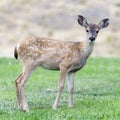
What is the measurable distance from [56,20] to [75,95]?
94.7 feet

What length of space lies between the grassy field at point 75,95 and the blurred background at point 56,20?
629 inches

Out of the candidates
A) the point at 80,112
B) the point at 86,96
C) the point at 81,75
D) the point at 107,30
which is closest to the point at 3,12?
the point at 107,30

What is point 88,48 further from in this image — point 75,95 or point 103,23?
point 75,95

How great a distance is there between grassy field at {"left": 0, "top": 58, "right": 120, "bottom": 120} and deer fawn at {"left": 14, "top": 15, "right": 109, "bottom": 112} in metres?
0.54

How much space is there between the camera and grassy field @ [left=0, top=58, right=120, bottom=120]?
12232mm

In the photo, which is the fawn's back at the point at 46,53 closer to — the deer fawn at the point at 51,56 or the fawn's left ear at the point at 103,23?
the deer fawn at the point at 51,56

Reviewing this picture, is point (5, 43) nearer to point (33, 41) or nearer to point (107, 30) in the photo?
point (107, 30)

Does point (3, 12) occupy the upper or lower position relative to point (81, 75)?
upper

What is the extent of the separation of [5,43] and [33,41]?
27182 millimetres

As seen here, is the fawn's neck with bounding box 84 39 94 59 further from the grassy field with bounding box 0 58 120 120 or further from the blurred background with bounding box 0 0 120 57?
the blurred background with bounding box 0 0 120 57

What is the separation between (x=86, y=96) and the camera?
1566 cm

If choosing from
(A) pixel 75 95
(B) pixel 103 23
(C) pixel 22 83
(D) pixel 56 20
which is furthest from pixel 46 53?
(D) pixel 56 20

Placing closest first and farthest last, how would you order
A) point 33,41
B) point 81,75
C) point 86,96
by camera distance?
point 33,41 < point 86,96 < point 81,75

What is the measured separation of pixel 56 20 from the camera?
146 ft
